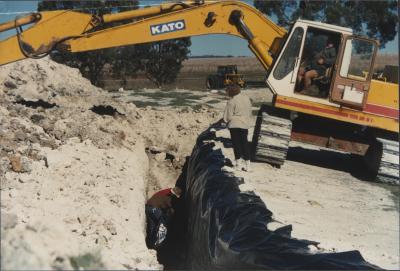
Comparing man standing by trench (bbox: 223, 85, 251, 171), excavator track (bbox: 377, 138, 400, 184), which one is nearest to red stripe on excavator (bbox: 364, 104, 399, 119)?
excavator track (bbox: 377, 138, 400, 184)

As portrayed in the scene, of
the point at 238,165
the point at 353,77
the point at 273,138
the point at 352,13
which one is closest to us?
the point at 238,165

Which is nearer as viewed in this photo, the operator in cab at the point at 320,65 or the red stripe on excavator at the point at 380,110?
the operator in cab at the point at 320,65

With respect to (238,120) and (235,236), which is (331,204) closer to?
(238,120)

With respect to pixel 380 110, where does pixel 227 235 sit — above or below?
below

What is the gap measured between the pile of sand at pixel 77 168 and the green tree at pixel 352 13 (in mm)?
17212

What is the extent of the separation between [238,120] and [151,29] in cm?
255

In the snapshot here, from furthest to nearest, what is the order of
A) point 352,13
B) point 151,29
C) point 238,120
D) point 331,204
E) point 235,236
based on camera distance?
1. point 352,13
2. point 151,29
3. point 238,120
4. point 331,204
5. point 235,236

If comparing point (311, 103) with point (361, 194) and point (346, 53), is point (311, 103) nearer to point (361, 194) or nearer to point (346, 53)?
point (346, 53)

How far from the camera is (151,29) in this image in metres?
9.86

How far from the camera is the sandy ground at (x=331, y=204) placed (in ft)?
20.5

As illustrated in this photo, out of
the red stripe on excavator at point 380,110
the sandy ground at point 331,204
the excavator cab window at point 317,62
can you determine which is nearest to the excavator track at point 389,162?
the sandy ground at point 331,204

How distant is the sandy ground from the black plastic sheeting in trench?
0.38 meters

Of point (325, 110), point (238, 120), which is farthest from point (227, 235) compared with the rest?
point (325, 110)

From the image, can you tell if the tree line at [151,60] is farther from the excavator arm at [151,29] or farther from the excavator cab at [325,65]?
the excavator cab at [325,65]
